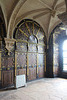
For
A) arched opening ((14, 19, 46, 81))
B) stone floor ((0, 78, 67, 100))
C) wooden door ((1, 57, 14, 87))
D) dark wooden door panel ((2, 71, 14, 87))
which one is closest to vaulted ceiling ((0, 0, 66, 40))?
arched opening ((14, 19, 46, 81))

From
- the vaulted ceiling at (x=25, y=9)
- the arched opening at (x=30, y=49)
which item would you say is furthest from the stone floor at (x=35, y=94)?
the vaulted ceiling at (x=25, y=9)

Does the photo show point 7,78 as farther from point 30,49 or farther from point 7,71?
point 30,49

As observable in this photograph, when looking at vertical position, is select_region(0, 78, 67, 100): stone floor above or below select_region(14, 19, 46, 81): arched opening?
below

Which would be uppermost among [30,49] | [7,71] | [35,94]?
[30,49]

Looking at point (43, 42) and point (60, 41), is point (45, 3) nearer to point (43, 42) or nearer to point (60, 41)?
point (43, 42)

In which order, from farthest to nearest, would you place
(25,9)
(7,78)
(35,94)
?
1. (25,9)
2. (7,78)
3. (35,94)

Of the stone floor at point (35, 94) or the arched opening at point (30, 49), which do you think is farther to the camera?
the arched opening at point (30, 49)

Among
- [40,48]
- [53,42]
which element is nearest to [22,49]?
[40,48]

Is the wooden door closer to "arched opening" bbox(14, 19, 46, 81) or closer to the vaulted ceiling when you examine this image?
"arched opening" bbox(14, 19, 46, 81)

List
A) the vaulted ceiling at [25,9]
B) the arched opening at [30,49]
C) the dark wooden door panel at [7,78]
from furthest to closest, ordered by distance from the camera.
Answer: the arched opening at [30,49] < the dark wooden door panel at [7,78] < the vaulted ceiling at [25,9]

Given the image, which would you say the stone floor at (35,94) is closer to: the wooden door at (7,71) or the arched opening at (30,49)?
the wooden door at (7,71)

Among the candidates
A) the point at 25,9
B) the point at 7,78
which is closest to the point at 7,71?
the point at 7,78

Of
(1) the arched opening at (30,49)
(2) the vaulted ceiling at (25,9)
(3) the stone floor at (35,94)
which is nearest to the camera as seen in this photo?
(3) the stone floor at (35,94)

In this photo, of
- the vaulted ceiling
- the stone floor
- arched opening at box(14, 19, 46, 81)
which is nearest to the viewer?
the stone floor
